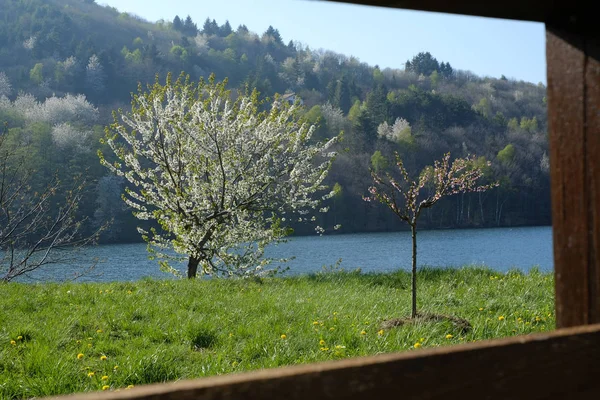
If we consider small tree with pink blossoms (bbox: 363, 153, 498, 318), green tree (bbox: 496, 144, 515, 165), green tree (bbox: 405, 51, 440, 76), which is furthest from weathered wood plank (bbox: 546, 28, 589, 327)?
green tree (bbox: 405, 51, 440, 76)

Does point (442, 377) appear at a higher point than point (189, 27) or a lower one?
lower

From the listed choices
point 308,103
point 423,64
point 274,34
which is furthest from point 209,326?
point 274,34

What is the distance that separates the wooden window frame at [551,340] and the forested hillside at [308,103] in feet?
129

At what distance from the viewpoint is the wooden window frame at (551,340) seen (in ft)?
1.86

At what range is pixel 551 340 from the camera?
2.29 ft

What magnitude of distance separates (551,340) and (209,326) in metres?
4.80

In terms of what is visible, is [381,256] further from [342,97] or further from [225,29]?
[225,29]

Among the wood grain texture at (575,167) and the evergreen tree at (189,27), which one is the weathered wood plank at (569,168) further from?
the evergreen tree at (189,27)

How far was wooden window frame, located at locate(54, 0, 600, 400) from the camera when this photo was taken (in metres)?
0.57

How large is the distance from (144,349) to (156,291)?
3.12 meters

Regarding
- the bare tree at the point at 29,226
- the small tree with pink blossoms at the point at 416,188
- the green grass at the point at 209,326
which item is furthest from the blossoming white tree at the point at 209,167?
the green grass at the point at 209,326

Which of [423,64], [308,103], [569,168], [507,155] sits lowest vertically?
[569,168]

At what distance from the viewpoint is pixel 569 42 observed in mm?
803

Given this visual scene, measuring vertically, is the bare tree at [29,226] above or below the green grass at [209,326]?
above
